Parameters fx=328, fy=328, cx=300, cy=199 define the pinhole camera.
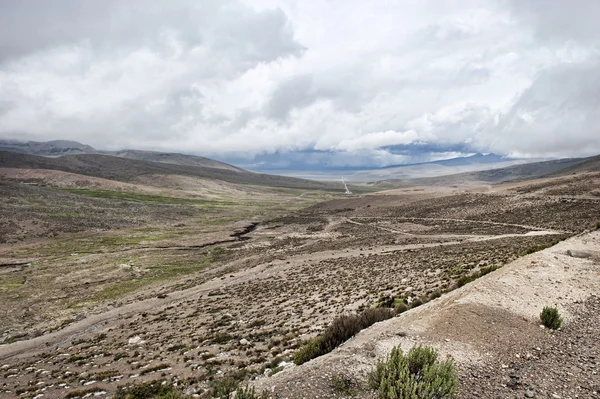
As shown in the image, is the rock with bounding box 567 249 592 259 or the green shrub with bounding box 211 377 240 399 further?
the rock with bounding box 567 249 592 259

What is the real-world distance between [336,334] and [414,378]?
16.5 ft

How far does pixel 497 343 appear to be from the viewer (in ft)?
34.5

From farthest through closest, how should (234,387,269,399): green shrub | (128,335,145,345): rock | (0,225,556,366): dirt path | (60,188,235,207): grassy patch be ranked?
(60,188,235,207): grassy patch
(0,225,556,366): dirt path
(128,335,145,345): rock
(234,387,269,399): green shrub

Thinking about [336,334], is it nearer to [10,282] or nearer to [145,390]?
[145,390]

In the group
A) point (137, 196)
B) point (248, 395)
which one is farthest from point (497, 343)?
point (137, 196)

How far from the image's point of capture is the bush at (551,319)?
11578mm

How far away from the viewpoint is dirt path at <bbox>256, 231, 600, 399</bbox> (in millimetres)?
8414

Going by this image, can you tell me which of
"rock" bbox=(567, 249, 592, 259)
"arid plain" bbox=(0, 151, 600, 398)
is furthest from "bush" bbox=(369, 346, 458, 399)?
"rock" bbox=(567, 249, 592, 259)

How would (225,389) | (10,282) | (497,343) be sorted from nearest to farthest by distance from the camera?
(225,389)
(497,343)
(10,282)

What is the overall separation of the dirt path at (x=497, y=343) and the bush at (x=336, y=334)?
20.1 inches

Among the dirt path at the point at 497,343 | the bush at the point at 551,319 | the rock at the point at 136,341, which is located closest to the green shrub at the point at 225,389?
the dirt path at the point at 497,343

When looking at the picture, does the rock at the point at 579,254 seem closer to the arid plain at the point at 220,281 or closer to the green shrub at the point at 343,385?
the arid plain at the point at 220,281

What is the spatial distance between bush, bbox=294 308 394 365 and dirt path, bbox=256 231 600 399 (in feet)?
1.67

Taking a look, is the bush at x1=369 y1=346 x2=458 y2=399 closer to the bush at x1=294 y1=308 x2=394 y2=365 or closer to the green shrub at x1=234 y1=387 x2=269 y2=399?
the green shrub at x1=234 y1=387 x2=269 y2=399
